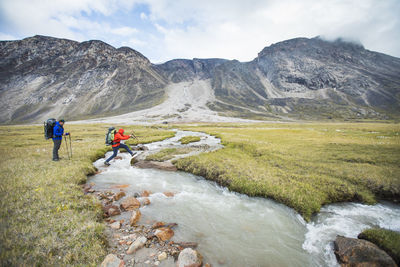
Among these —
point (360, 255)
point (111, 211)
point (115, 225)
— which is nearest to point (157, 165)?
point (111, 211)

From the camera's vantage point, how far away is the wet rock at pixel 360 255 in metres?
5.66

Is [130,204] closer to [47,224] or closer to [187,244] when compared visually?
[47,224]

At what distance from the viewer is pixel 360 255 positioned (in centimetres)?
604

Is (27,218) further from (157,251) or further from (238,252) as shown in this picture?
(238,252)

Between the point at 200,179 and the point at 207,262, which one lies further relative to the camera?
the point at 200,179

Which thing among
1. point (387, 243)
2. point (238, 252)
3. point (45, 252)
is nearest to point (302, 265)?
point (238, 252)

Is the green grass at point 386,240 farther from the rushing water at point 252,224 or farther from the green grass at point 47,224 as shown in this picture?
the green grass at point 47,224

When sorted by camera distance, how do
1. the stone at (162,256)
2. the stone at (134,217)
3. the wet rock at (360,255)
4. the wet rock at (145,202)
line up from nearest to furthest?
the wet rock at (360,255)
the stone at (162,256)
the stone at (134,217)
the wet rock at (145,202)

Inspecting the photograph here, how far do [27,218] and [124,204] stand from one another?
4.04 m

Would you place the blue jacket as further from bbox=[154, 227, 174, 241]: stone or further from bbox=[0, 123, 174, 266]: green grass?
bbox=[154, 227, 174, 241]: stone

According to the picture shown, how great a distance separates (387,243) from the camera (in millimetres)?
6574

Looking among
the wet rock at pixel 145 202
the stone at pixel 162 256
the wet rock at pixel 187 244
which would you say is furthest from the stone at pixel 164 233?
the wet rock at pixel 145 202

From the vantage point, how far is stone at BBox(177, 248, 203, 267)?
5918 mm

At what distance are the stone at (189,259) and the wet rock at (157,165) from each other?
11702mm
